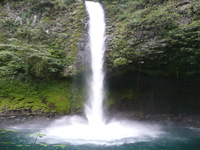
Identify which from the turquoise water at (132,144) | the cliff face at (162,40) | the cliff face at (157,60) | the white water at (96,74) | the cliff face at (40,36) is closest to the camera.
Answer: the turquoise water at (132,144)

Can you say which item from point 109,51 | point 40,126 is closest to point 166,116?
point 109,51

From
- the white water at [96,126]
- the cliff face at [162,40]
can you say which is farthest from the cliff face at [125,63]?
the white water at [96,126]

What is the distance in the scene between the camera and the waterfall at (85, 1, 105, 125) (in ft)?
34.4

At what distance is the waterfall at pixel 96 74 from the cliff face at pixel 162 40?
83 cm

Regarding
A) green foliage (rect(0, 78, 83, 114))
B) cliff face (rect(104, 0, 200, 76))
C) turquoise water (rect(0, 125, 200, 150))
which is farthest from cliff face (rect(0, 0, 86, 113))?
cliff face (rect(104, 0, 200, 76))

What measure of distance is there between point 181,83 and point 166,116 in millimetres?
2461

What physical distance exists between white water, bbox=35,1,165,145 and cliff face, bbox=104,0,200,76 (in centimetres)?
124

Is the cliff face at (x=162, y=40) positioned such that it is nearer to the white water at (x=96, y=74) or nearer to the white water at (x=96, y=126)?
the white water at (x=96, y=74)

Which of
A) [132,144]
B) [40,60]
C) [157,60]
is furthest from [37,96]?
[157,60]

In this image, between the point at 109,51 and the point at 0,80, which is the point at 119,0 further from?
the point at 0,80

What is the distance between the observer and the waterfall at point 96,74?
1047 cm

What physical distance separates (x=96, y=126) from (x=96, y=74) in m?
3.64

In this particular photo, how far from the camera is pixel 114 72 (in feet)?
36.0

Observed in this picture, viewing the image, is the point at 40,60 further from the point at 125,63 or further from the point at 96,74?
the point at 125,63
